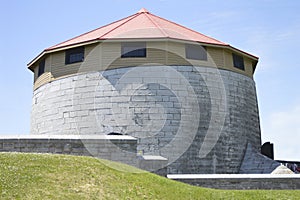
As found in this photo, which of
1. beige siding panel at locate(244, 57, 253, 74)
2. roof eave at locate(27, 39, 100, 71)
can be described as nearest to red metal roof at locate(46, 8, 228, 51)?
roof eave at locate(27, 39, 100, 71)

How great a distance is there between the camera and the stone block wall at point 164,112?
21.0 metres

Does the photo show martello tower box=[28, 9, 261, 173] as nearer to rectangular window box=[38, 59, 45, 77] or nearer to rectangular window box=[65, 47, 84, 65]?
rectangular window box=[65, 47, 84, 65]

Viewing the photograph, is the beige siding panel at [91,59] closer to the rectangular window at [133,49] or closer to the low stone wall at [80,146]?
the rectangular window at [133,49]

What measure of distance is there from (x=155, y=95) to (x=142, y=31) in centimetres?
363

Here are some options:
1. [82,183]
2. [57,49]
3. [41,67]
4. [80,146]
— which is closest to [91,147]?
[80,146]

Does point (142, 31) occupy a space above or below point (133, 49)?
above

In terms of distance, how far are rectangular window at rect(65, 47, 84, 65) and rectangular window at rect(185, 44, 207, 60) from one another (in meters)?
5.24

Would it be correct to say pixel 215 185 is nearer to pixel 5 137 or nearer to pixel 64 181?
pixel 64 181

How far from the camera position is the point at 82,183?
12.0m

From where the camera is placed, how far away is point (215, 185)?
1538 cm

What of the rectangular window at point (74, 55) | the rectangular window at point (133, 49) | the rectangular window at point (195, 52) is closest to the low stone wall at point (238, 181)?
the rectangular window at point (133, 49)

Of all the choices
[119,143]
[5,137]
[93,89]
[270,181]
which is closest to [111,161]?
[119,143]

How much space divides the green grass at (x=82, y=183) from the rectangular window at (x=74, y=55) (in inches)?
386

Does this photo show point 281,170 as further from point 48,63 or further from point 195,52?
point 48,63
